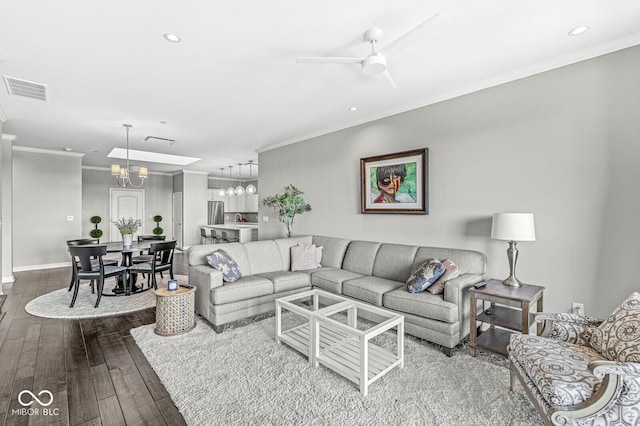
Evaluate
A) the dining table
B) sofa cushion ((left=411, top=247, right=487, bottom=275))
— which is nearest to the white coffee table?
sofa cushion ((left=411, top=247, right=487, bottom=275))

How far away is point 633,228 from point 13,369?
518 centimetres

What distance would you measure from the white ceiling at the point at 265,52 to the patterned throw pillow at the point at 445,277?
1970 mm

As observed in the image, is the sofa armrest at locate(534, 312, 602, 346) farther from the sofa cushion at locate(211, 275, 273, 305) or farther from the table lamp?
the sofa cushion at locate(211, 275, 273, 305)

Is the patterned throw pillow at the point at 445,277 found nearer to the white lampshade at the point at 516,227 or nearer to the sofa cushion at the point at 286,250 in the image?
the white lampshade at the point at 516,227

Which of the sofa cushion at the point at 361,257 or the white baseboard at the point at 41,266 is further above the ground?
the sofa cushion at the point at 361,257

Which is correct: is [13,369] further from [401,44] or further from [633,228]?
[633,228]

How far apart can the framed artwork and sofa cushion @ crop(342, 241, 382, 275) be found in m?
0.52

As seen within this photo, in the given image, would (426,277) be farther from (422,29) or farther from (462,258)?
(422,29)

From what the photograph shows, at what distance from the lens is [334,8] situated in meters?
2.05

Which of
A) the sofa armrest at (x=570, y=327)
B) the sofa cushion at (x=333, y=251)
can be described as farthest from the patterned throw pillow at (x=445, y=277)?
the sofa cushion at (x=333, y=251)

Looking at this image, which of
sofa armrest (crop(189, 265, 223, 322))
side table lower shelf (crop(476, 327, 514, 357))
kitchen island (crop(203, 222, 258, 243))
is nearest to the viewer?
side table lower shelf (crop(476, 327, 514, 357))

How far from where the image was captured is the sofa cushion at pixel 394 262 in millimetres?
3670

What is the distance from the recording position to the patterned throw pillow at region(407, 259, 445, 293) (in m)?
3.04

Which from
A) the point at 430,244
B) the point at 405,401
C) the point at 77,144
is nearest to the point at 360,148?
the point at 430,244
